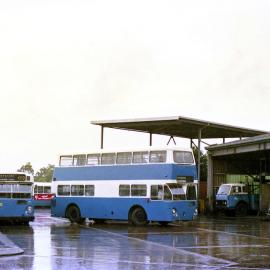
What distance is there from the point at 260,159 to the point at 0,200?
24.7 m

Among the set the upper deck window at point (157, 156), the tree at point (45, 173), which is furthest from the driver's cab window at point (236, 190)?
the tree at point (45, 173)

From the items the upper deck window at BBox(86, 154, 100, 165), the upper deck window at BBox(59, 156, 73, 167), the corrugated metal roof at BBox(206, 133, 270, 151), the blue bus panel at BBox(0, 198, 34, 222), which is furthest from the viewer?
the corrugated metal roof at BBox(206, 133, 270, 151)

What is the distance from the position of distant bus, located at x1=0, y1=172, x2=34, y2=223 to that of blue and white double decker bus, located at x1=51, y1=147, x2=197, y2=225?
4.23 m

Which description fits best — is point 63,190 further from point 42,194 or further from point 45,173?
point 45,173

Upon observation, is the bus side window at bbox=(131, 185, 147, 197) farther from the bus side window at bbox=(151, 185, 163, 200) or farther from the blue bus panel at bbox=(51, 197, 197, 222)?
the bus side window at bbox=(151, 185, 163, 200)

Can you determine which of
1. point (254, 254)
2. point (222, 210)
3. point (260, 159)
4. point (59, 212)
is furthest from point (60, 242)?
point (260, 159)

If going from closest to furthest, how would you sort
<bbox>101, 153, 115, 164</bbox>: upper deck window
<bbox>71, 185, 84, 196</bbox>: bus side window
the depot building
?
<bbox>101, 153, 115, 164</bbox>: upper deck window → <bbox>71, 185, 84, 196</bbox>: bus side window → the depot building

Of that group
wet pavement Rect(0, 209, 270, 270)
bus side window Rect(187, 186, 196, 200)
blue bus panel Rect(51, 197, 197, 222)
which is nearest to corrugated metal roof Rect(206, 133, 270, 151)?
bus side window Rect(187, 186, 196, 200)

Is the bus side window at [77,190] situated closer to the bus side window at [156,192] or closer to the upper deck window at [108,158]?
the upper deck window at [108,158]

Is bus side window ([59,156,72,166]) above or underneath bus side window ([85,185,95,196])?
above

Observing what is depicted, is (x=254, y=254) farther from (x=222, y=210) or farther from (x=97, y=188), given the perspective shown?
(x=222, y=210)

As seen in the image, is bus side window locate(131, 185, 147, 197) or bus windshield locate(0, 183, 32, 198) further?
bus side window locate(131, 185, 147, 197)

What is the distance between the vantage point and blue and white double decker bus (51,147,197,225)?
28.4 m

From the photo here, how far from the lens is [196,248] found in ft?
59.6
